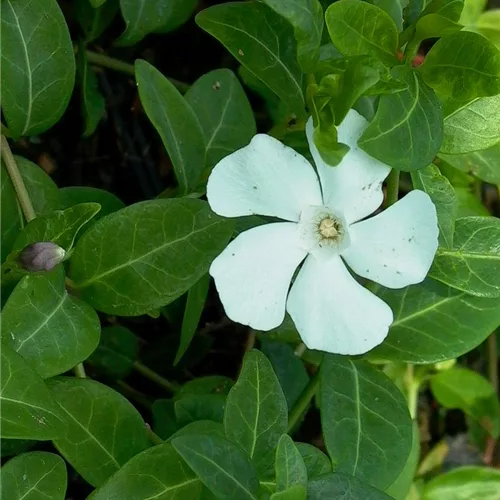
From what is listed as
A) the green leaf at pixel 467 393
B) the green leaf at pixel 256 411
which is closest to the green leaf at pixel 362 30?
the green leaf at pixel 256 411

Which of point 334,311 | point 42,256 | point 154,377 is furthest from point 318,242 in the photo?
point 154,377

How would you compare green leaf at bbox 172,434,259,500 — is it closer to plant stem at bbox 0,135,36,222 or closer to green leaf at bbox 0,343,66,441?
green leaf at bbox 0,343,66,441

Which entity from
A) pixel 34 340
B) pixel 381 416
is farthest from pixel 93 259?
pixel 381 416

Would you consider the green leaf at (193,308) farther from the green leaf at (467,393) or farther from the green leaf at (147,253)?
the green leaf at (467,393)

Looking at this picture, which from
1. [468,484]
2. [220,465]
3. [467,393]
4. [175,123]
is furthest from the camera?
[467,393]

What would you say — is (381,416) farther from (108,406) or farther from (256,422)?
(108,406)

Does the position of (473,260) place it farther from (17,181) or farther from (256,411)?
(17,181)

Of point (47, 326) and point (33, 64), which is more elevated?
point (33, 64)
